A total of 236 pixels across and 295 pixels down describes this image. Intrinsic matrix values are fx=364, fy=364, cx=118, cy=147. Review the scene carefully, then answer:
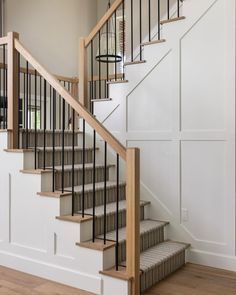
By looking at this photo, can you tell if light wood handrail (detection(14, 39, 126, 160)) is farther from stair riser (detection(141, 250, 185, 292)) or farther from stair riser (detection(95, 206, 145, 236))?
stair riser (detection(141, 250, 185, 292))

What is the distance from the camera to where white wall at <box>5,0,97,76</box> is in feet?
21.0

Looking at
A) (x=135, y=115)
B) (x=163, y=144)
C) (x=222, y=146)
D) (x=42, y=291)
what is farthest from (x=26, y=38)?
(x=42, y=291)

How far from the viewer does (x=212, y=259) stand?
3756 mm

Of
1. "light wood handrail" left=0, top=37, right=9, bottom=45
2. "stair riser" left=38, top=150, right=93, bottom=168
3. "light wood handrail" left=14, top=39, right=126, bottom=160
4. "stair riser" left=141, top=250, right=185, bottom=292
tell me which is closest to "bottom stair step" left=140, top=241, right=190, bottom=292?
"stair riser" left=141, top=250, right=185, bottom=292

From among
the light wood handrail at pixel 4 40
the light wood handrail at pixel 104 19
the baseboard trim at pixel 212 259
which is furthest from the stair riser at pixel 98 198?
the light wood handrail at pixel 104 19

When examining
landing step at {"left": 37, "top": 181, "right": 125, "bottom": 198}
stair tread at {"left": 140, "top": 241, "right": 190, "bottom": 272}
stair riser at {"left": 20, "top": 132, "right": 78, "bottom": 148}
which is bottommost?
stair tread at {"left": 140, "top": 241, "right": 190, "bottom": 272}

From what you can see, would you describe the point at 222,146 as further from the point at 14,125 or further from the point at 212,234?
the point at 14,125

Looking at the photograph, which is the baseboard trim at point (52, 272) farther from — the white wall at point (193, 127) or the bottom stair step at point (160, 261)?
the white wall at point (193, 127)

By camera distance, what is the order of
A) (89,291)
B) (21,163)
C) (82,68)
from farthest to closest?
(82,68)
(21,163)
(89,291)

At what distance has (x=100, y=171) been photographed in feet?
14.2

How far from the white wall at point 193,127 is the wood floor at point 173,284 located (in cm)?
27

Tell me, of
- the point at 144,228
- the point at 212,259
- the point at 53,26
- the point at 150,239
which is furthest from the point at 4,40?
the point at 53,26

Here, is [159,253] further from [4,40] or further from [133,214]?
[4,40]

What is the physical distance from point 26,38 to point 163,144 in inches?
147
